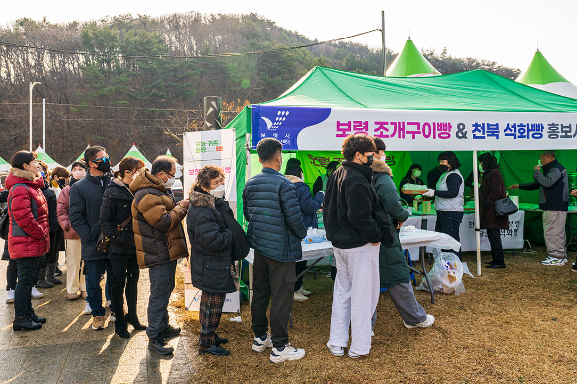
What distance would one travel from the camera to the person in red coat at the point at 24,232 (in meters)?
3.84

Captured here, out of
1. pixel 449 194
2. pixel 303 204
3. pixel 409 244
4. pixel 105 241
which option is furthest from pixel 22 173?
pixel 449 194

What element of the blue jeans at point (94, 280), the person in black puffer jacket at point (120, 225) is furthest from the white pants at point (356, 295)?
the blue jeans at point (94, 280)

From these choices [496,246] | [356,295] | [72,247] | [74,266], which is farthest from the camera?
[496,246]

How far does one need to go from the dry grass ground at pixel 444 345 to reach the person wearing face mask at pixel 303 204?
0.19 meters

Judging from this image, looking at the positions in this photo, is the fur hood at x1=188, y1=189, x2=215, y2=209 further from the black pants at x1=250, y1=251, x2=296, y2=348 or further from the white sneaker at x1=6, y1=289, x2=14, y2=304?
the white sneaker at x1=6, y1=289, x2=14, y2=304

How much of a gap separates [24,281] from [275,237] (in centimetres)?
248

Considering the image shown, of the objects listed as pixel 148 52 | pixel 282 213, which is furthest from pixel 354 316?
pixel 148 52

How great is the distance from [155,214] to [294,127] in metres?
1.87

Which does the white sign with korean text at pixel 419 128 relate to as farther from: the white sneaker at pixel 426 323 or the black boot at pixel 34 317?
the black boot at pixel 34 317

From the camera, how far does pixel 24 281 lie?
3.84m

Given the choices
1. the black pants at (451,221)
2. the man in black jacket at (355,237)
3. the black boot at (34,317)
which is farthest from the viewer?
the black pants at (451,221)

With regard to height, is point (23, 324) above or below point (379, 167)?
below

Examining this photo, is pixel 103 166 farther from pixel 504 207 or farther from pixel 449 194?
pixel 504 207

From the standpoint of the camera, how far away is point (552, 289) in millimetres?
5062
